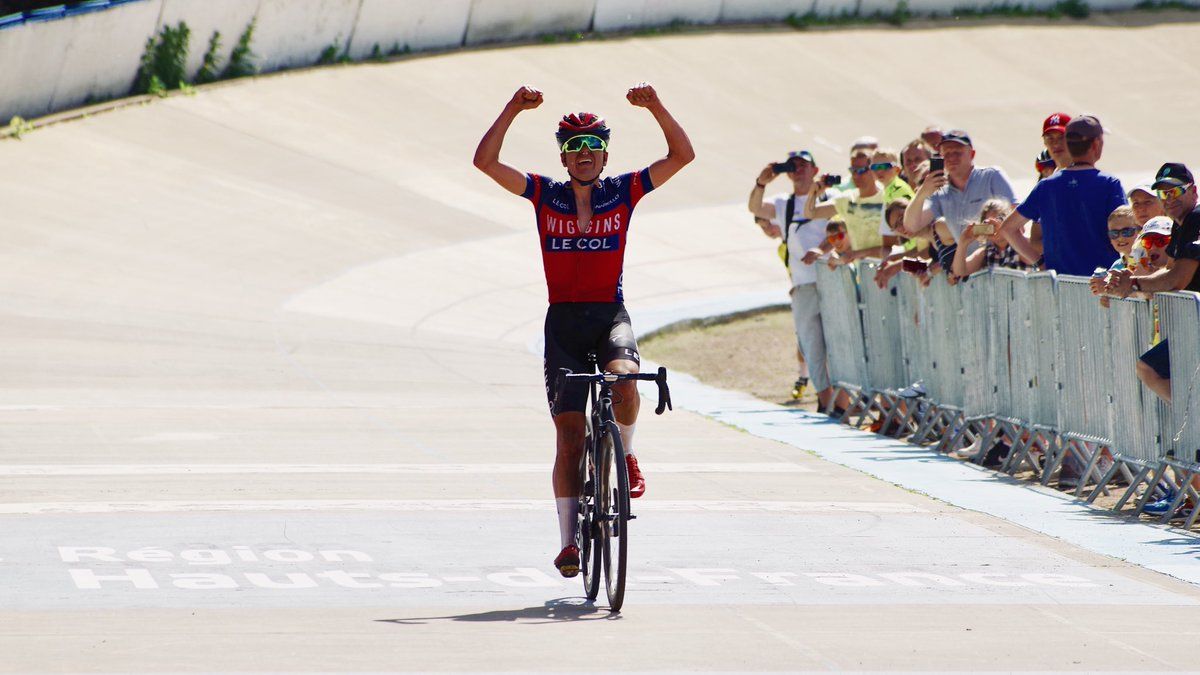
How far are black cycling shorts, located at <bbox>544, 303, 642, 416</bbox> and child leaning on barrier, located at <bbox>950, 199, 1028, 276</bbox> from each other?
4.31 meters

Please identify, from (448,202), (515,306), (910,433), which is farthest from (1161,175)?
(448,202)

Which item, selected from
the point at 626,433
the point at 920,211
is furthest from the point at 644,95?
the point at 920,211

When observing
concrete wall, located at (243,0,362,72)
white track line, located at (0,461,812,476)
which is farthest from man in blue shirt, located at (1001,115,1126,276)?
concrete wall, located at (243,0,362,72)

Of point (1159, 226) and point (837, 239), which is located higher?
point (1159, 226)

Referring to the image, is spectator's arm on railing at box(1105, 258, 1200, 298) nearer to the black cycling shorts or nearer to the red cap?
the red cap

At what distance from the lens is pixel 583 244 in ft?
25.3

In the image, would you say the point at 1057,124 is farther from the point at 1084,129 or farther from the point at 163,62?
the point at 163,62

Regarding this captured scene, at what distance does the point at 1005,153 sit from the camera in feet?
102

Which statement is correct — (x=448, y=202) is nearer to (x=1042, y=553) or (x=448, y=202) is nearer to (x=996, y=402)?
(x=996, y=402)

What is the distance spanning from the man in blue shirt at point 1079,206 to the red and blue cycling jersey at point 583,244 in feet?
12.2

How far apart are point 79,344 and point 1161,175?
10243 mm

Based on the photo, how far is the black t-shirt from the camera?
9.19 metres

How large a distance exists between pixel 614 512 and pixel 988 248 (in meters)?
5.21

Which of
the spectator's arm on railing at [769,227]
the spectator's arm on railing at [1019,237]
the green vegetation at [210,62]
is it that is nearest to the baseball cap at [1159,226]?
the spectator's arm on railing at [1019,237]
